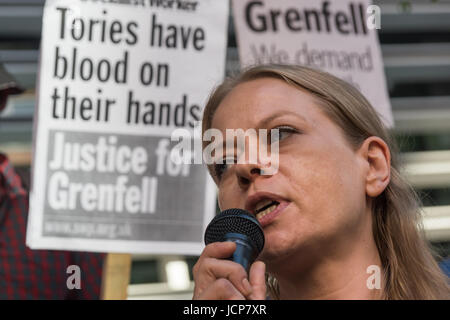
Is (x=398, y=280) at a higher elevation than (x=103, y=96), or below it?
below

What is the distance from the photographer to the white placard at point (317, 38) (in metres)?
3.20

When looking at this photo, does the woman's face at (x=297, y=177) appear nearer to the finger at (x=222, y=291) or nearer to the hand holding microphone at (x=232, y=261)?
the hand holding microphone at (x=232, y=261)

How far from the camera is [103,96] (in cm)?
281

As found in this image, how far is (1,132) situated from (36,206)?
1251 millimetres

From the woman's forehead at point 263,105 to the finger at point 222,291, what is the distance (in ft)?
1.66

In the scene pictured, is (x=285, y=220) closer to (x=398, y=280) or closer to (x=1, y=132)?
(x=398, y=280)

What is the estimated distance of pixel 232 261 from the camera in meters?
1.38

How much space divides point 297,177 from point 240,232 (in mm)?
239

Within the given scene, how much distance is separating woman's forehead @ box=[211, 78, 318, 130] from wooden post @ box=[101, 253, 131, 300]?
39.0 inches

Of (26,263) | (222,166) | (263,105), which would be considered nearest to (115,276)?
(26,263)

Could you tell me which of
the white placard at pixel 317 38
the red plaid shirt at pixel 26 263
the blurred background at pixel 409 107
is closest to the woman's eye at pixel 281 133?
the red plaid shirt at pixel 26 263

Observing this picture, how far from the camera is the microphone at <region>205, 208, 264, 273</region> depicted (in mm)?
1438

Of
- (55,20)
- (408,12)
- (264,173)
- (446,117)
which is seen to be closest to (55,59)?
(55,20)

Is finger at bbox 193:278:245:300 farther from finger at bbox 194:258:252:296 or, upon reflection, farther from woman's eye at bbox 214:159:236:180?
woman's eye at bbox 214:159:236:180
